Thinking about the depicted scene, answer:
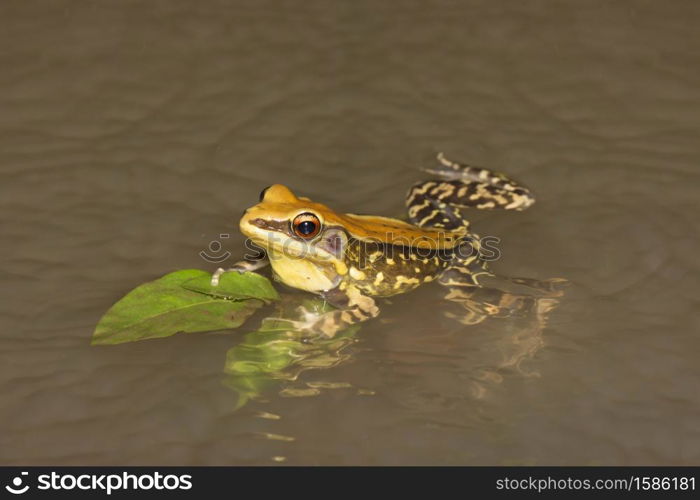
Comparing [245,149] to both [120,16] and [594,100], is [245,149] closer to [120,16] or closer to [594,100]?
[120,16]

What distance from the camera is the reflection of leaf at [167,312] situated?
493cm

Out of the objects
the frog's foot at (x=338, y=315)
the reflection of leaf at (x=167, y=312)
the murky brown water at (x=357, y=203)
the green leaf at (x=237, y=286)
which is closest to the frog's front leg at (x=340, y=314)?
the frog's foot at (x=338, y=315)

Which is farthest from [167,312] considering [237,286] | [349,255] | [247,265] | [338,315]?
[349,255]

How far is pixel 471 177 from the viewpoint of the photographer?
6.44m

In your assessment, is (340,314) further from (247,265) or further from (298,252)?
(247,265)

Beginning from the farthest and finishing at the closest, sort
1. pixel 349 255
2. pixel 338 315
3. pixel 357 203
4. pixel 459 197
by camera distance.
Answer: pixel 357 203 < pixel 459 197 < pixel 349 255 < pixel 338 315

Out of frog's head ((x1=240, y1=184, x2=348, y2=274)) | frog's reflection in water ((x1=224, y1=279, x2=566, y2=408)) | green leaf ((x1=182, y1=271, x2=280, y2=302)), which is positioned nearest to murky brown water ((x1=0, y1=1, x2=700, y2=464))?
frog's reflection in water ((x1=224, y1=279, x2=566, y2=408))

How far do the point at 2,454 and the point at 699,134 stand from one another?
18.2ft

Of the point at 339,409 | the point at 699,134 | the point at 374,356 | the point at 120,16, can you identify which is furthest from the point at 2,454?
the point at 699,134

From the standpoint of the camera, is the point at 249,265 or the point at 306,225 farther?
the point at 249,265

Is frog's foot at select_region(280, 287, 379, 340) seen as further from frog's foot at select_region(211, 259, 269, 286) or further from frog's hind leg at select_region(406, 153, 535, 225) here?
frog's hind leg at select_region(406, 153, 535, 225)

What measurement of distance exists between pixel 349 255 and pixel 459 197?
1.09 m

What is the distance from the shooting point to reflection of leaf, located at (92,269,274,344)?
16.2 ft

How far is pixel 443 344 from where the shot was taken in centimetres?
518
